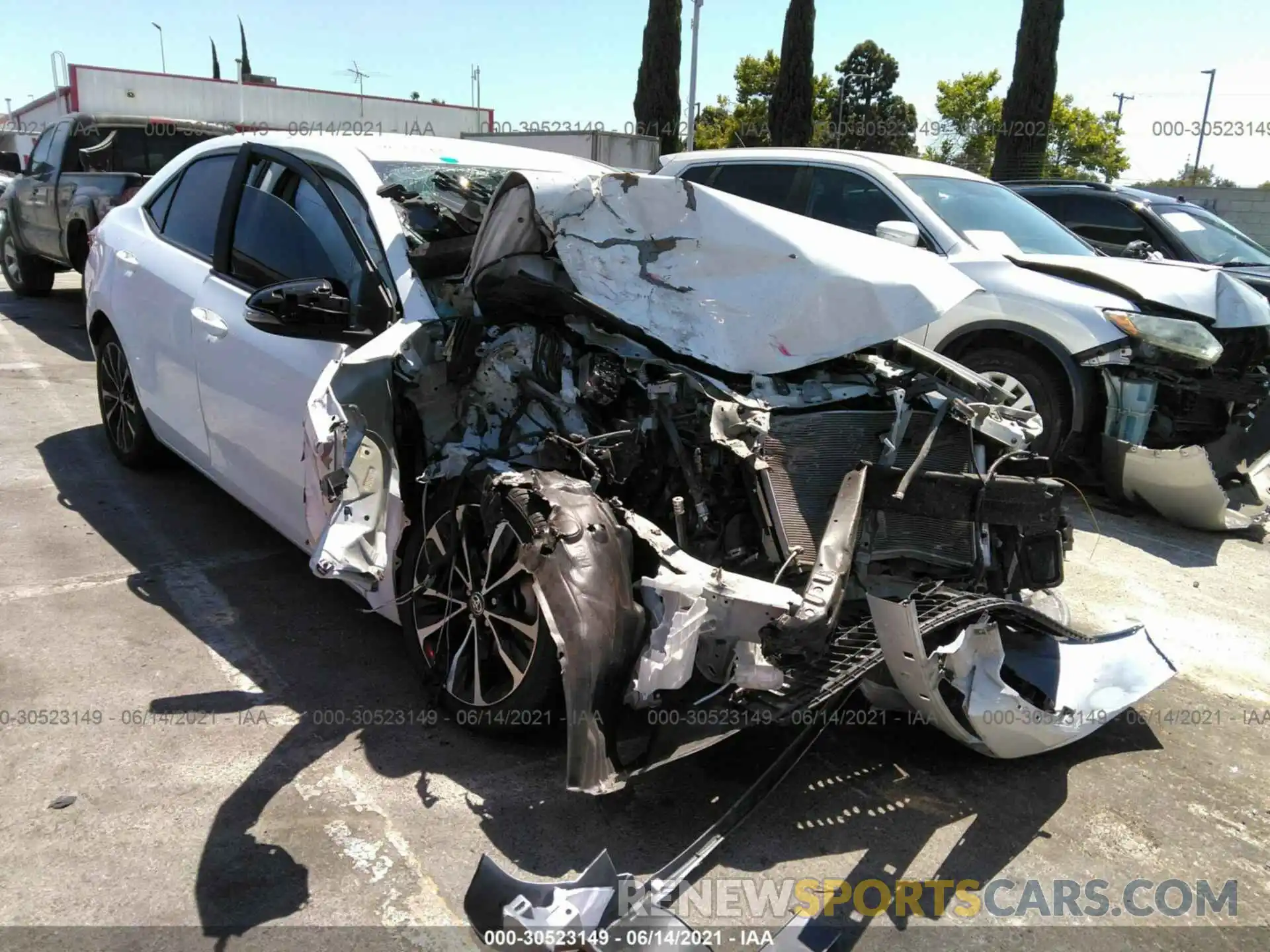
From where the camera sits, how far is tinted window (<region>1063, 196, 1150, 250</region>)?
9.06 meters

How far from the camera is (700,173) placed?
24.4ft

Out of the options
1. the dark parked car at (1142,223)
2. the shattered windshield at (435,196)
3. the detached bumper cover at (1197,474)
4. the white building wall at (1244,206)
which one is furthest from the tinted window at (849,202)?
the white building wall at (1244,206)

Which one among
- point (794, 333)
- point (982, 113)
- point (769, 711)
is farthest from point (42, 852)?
point (982, 113)

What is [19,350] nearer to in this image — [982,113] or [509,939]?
[509,939]

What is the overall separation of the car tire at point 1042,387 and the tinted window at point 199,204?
14.4ft

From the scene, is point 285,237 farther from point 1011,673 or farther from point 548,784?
point 1011,673

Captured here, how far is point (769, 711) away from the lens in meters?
2.53

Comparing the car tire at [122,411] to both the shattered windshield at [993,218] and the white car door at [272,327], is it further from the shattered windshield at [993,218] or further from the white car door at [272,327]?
the shattered windshield at [993,218]

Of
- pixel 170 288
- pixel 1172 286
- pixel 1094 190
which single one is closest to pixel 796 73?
pixel 1094 190

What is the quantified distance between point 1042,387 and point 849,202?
1.85m

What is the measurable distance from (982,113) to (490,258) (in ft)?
189

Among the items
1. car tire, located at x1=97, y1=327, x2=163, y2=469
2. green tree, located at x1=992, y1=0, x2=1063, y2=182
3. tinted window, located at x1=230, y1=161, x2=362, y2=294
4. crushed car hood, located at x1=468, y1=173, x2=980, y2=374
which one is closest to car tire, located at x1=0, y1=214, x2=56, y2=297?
car tire, located at x1=97, y1=327, x2=163, y2=469

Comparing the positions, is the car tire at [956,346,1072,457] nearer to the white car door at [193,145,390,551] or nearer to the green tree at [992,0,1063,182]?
the white car door at [193,145,390,551]

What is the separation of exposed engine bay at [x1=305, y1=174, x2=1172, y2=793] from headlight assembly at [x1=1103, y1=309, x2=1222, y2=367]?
2.49 meters
